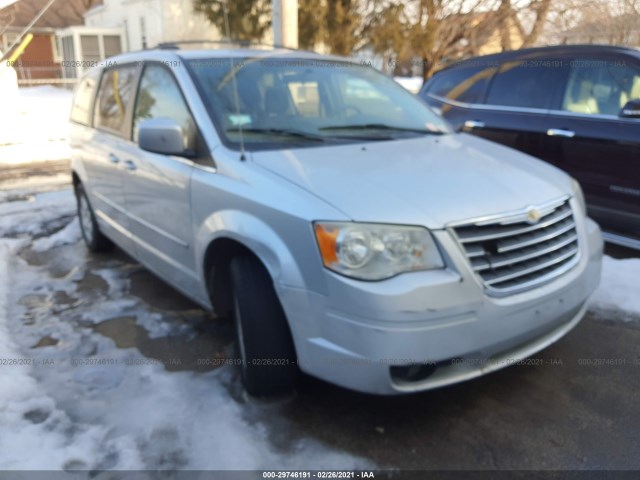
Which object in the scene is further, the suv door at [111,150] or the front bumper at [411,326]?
the suv door at [111,150]

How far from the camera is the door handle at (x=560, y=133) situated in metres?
5.07

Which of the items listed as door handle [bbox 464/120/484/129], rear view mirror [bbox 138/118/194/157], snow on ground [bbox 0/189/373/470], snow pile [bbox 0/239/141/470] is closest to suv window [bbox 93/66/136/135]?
rear view mirror [bbox 138/118/194/157]

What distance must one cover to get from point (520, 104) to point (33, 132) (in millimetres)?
12545

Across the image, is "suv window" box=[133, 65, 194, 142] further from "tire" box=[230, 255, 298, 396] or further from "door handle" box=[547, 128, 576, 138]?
"door handle" box=[547, 128, 576, 138]

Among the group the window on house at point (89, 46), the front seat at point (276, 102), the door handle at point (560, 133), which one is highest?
the window on house at point (89, 46)

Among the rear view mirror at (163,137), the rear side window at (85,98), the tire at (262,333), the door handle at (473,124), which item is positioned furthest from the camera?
the door handle at (473,124)

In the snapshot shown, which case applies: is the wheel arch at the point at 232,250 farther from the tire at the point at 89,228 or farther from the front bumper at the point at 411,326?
the tire at the point at 89,228

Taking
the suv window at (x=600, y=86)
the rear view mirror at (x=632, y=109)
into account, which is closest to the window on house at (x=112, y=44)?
the suv window at (x=600, y=86)

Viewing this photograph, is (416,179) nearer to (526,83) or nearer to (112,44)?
(526,83)

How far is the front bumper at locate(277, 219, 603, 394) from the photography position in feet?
7.62

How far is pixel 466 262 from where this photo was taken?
2.42 m

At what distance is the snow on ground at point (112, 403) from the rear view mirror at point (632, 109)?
3.64 meters

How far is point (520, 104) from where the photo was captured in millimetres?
5555

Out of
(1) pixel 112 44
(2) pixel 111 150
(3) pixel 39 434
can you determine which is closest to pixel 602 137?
(2) pixel 111 150
